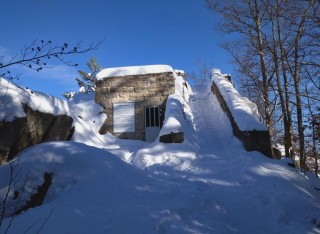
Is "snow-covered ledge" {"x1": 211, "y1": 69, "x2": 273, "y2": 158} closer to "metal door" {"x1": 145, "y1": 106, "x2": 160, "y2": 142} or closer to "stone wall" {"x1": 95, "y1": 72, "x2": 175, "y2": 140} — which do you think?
"metal door" {"x1": 145, "y1": 106, "x2": 160, "y2": 142}

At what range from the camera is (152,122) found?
1335 cm

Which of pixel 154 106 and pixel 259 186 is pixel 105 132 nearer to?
pixel 154 106

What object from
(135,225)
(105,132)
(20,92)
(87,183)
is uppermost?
(20,92)

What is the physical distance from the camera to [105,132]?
1334 centimetres

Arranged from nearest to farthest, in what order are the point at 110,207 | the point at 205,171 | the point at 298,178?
the point at 110,207, the point at 298,178, the point at 205,171

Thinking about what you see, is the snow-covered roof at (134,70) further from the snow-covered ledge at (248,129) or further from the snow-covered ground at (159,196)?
the snow-covered ground at (159,196)

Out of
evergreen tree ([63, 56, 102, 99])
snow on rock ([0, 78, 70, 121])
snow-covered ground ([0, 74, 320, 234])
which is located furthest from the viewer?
evergreen tree ([63, 56, 102, 99])

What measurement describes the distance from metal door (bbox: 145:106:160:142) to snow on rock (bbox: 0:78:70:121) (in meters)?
4.33

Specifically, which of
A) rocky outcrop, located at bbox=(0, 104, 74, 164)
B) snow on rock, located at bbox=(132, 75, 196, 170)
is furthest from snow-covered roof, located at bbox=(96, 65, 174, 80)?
rocky outcrop, located at bbox=(0, 104, 74, 164)

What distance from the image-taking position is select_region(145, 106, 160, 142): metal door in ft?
42.9

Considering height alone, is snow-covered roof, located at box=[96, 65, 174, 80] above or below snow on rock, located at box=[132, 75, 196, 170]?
above

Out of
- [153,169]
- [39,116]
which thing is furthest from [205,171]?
[39,116]

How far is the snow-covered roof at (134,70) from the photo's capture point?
13.9 m

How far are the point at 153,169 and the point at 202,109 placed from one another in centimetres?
826
